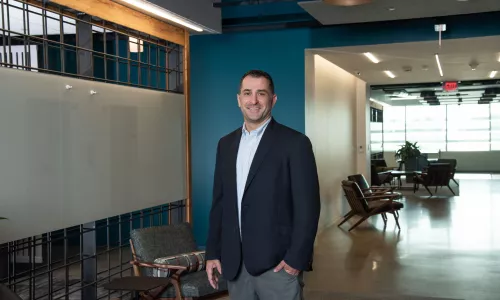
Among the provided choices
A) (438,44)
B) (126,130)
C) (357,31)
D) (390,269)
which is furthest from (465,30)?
(126,130)

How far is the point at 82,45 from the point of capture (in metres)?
5.66

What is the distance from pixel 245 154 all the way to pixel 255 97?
301 millimetres

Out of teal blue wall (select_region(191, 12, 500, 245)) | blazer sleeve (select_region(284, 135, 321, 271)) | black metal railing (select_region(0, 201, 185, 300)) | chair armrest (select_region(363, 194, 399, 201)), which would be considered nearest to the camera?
blazer sleeve (select_region(284, 135, 321, 271))

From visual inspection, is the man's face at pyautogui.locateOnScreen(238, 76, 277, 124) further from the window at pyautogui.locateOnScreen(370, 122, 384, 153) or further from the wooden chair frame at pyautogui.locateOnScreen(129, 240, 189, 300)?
the window at pyautogui.locateOnScreen(370, 122, 384, 153)

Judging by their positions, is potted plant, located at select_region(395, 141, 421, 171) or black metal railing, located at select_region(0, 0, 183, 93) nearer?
black metal railing, located at select_region(0, 0, 183, 93)

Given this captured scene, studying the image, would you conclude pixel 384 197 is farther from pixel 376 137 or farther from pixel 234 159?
pixel 376 137

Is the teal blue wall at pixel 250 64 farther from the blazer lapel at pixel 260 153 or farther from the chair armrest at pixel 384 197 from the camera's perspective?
the blazer lapel at pixel 260 153

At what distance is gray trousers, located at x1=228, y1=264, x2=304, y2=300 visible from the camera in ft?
9.53

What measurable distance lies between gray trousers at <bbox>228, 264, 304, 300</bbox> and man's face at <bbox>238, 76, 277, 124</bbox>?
28.7 inches

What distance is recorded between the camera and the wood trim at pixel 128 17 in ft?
17.0

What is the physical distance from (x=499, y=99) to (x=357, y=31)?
19.4 metres

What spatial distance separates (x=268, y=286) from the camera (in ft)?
9.57

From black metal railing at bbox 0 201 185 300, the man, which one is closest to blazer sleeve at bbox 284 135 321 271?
the man

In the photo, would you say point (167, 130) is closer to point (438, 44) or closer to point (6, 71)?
point (6, 71)
